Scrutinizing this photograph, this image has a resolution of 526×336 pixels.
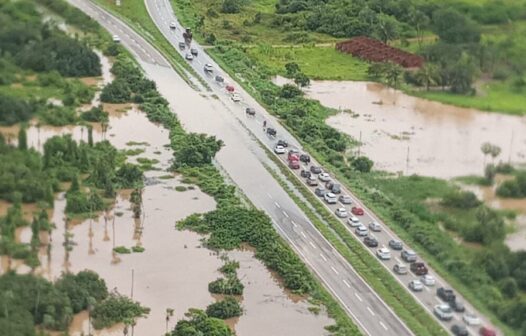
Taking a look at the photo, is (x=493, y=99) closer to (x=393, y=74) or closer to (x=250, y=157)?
(x=250, y=157)

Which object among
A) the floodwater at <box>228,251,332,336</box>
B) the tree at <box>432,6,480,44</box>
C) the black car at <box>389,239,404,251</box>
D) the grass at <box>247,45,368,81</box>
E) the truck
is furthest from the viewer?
the truck

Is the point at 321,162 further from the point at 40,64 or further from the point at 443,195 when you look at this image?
the point at 40,64

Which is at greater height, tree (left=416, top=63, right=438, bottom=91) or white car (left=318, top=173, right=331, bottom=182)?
tree (left=416, top=63, right=438, bottom=91)

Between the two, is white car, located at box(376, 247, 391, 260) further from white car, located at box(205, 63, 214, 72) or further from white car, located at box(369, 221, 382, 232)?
white car, located at box(205, 63, 214, 72)

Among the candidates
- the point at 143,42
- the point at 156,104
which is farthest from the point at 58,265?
the point at 143,42

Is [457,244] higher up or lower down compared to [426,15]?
lower down

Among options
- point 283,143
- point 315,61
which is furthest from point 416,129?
point 315,61

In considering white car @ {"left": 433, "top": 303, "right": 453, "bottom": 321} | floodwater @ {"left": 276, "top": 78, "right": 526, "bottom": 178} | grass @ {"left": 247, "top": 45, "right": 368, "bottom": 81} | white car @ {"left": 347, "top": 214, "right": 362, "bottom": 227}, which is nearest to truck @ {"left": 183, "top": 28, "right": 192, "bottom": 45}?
grass @ {"left": 247, "top": 45, "right": 368, "bottom": 81}
